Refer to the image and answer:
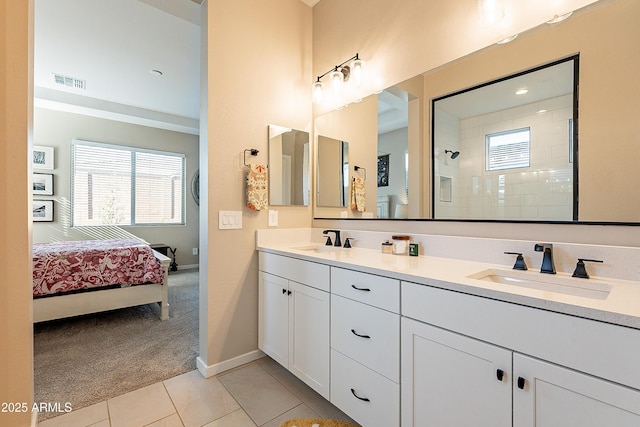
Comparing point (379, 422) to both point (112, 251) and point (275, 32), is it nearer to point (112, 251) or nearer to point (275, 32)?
point (275, 32)

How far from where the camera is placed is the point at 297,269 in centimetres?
170

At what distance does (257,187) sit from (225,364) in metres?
1.25

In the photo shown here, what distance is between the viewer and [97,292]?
268cm

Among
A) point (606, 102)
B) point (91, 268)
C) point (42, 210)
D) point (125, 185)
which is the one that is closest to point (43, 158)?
point (42, 210)

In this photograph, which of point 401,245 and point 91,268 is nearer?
point 401,245

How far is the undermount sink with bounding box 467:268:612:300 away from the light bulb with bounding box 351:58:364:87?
1.51 meters

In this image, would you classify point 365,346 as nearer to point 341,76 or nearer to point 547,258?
point 547,258

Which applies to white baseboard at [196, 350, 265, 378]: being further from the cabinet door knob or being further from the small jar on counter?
the cabinet door knob

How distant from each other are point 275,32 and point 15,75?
162cm

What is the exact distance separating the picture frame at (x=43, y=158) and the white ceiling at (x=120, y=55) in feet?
2.10

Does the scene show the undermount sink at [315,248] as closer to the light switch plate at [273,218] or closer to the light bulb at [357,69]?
the light switch plate at [273,218]

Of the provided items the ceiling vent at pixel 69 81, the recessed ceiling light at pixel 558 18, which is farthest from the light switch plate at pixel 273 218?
the ceiling vent at pixel 69 81

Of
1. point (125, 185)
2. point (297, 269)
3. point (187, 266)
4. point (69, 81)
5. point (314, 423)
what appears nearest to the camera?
point (314, 423)

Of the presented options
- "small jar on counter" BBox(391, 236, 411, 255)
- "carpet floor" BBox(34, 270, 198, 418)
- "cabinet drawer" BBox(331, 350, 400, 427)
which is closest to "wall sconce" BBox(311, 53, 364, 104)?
"small jar on counter" BBox(391, 236, 411, 255)
